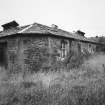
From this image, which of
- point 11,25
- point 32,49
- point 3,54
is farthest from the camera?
point 11,25

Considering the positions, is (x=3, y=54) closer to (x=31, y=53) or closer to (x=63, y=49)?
(x=31, y=53)

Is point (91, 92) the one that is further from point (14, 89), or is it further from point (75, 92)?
point (14, 89)

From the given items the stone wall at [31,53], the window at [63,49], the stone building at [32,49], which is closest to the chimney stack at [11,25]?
the stone building at [32,49]

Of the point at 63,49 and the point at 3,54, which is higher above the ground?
the point at 63,49

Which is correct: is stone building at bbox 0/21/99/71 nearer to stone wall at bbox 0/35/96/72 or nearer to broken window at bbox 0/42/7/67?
stone wall at bbox 0/35/96/72

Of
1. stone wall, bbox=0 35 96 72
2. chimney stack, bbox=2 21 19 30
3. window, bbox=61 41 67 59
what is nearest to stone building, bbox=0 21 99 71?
stone wall, bbox=0 35 96 72

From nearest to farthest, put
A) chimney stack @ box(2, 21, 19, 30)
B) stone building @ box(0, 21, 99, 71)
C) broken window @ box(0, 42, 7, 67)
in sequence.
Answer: stone building @ box(0, 21, 99, 71), broken window @ box(0, 42, 7, 67), chimney stack @ box(2, 21, 19, 30)

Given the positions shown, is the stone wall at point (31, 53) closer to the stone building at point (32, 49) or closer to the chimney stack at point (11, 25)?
the stone building at point (32, 49)

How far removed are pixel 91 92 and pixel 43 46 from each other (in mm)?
6893

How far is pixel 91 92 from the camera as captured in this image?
15.8 feet

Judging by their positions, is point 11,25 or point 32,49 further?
point 11,25

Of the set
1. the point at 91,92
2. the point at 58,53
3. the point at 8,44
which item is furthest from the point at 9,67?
the point at 91,92

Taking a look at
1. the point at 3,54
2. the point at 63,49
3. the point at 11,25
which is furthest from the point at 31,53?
the point at 11,25

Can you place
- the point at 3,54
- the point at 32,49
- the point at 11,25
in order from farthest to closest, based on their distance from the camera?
the point at 11,25
the point at 3,54
the point at 32,49
